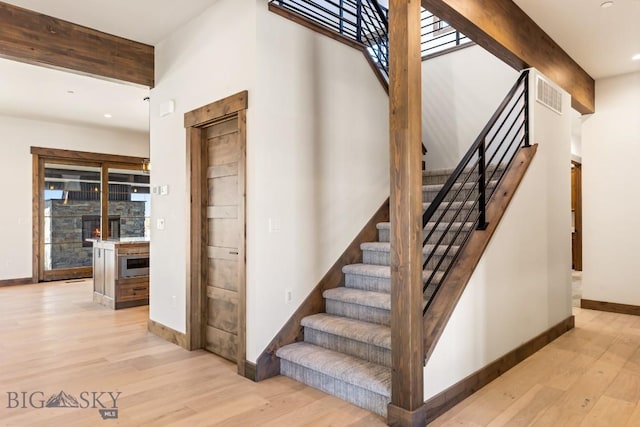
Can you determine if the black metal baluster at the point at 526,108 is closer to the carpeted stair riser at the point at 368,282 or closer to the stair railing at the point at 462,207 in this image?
the stair railing at the point at 462,207

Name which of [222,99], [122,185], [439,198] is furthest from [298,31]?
[122,185]

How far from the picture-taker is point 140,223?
Result: 9.15 m

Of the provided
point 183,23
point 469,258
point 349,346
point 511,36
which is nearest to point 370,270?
point 349,346

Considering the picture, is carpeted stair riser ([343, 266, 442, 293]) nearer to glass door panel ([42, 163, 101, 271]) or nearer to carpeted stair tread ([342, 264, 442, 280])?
carpeted stair tread ([342, 264, 442, 280])

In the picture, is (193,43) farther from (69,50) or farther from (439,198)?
(439,198)

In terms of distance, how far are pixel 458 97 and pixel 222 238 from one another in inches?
136

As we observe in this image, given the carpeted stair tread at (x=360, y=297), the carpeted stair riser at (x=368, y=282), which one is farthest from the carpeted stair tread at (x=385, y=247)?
the carpeted stair tread at (x=360, y=297)

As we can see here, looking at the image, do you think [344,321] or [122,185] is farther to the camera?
[122,185]

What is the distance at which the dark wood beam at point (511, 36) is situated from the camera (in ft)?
8.98

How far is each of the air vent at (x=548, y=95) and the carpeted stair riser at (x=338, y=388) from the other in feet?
9.87

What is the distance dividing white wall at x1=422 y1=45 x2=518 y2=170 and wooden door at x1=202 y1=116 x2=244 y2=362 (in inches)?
112

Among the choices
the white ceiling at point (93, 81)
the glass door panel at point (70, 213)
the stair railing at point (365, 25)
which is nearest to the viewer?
the white ceiling at point (93, 81)

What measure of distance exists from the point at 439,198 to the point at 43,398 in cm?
291

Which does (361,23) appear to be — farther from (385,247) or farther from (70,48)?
(70,48)
